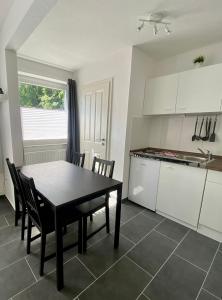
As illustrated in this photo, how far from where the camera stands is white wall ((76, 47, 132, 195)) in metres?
2.45

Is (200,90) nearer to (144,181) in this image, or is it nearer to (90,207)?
(144,181)

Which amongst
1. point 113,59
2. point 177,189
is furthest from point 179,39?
point 177,189

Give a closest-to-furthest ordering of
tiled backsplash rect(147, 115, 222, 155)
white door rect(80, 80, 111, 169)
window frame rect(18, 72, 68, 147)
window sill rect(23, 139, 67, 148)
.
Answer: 1. tiled backsplash rect(147, 115, 222, 155)
2. white door rect(80, 80, 111, 169)
3. window frame rect(18, 72, 68, 147)
4. window sill rect(23, 139, 67, 148)

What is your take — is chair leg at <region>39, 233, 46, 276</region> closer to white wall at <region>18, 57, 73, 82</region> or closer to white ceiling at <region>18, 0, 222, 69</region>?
white ceiling at <region>18, 0, 222, 69</region>

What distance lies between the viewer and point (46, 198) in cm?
125

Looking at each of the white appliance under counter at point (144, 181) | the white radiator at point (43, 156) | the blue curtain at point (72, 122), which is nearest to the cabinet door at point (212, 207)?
the white appliance under counter at point (144, 181)

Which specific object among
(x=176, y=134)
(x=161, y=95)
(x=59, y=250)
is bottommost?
(x=59, y=250)

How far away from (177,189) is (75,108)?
2.61 m

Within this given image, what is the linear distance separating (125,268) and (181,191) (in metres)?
1.18

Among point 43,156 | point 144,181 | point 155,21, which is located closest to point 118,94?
point 155,21

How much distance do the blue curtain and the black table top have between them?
146 centimetres

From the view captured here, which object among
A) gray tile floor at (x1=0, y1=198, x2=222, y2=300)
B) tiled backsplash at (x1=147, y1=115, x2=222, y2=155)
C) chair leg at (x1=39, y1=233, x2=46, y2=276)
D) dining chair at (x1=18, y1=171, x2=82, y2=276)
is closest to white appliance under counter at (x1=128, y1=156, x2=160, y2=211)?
gray tile floor at (x1=0, y1=198, x2=222, y2=300)

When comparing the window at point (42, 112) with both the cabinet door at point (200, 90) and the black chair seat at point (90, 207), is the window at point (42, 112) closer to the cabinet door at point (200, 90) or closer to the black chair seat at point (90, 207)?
the black chair seat at point (90, 207)

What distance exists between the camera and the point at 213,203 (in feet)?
6.10
